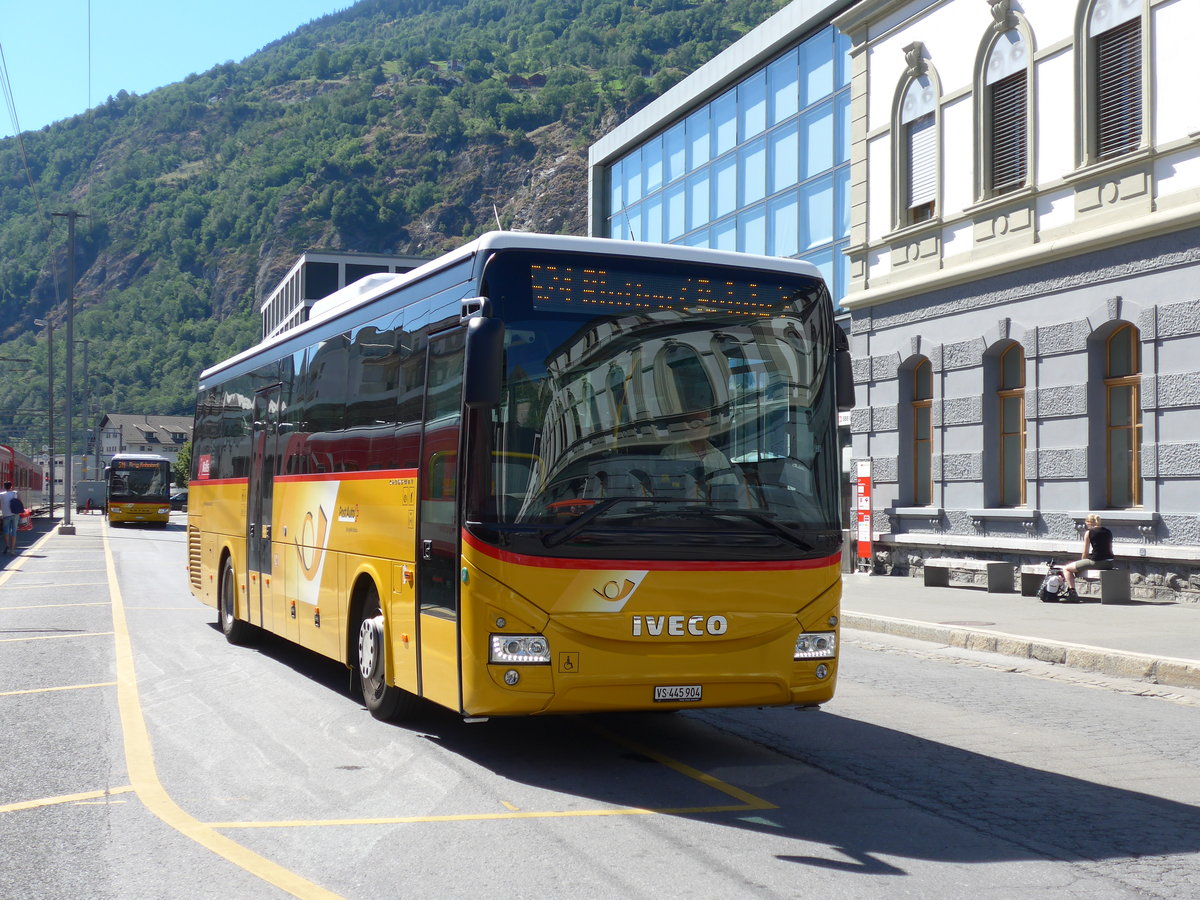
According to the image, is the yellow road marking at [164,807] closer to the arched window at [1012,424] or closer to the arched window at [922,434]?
the arched window at [1012,424]

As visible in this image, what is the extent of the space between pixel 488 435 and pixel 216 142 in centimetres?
19987

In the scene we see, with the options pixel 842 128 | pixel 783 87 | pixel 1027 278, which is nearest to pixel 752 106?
pixel 783 87

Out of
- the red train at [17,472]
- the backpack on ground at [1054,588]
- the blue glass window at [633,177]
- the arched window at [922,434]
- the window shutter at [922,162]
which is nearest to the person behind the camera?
the backpack on ground at [1054,588]

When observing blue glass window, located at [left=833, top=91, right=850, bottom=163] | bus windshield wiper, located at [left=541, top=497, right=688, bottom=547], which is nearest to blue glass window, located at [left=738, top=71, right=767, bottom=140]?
blue glass window, located at [left=833, top=91, right=850, bottom=163]

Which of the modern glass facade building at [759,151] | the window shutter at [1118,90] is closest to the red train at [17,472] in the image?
the modern glass facade building at [759,151]

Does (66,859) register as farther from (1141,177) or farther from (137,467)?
(137,467)

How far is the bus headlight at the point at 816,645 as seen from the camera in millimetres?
7738

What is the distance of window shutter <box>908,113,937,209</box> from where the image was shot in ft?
75.0

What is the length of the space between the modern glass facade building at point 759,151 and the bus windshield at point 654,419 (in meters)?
20.0

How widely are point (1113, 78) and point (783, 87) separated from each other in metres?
13.4

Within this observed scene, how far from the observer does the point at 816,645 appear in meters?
7.80

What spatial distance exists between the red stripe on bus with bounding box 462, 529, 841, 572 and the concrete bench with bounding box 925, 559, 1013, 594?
13.0 metres

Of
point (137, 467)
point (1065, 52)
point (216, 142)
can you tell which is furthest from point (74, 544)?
point (216, 142)

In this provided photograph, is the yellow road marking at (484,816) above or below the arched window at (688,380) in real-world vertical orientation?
below
